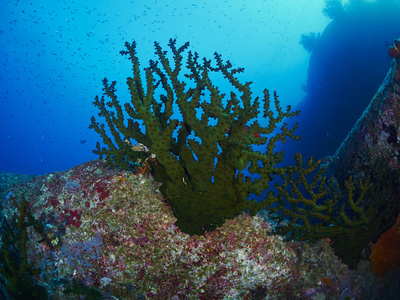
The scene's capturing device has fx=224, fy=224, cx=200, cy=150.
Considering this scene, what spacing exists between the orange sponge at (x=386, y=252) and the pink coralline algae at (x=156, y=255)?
37 cm

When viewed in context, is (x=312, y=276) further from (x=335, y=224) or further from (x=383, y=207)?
(x=383, y=207)

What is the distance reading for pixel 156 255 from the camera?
3.28m

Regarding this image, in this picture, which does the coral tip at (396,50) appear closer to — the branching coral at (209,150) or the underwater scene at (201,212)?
the underwater scene at (201,212)

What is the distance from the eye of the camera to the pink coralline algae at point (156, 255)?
326cm

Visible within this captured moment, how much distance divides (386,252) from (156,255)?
11.9 ft

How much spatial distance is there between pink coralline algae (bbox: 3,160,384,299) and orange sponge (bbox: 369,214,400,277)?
1.23 ft

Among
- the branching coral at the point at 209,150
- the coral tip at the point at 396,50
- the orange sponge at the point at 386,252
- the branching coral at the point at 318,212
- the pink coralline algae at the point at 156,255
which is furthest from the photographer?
the coral tip at the point at 396,50

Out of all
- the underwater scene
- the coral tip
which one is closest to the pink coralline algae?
the underwater scene

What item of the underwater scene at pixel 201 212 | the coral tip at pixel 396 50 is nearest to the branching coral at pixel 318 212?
the underwater scene at pixel 201 212

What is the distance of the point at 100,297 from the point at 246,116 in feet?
11.5

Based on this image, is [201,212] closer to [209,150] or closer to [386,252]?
[209,150]

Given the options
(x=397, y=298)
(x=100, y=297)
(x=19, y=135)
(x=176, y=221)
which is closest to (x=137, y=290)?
(x=100, y=297)

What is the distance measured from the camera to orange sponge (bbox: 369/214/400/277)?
11.3ft

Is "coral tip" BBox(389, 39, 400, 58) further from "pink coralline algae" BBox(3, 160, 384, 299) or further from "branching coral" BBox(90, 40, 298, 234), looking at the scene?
"pink coralline algae" BBox(3, 160, 384, 299)
